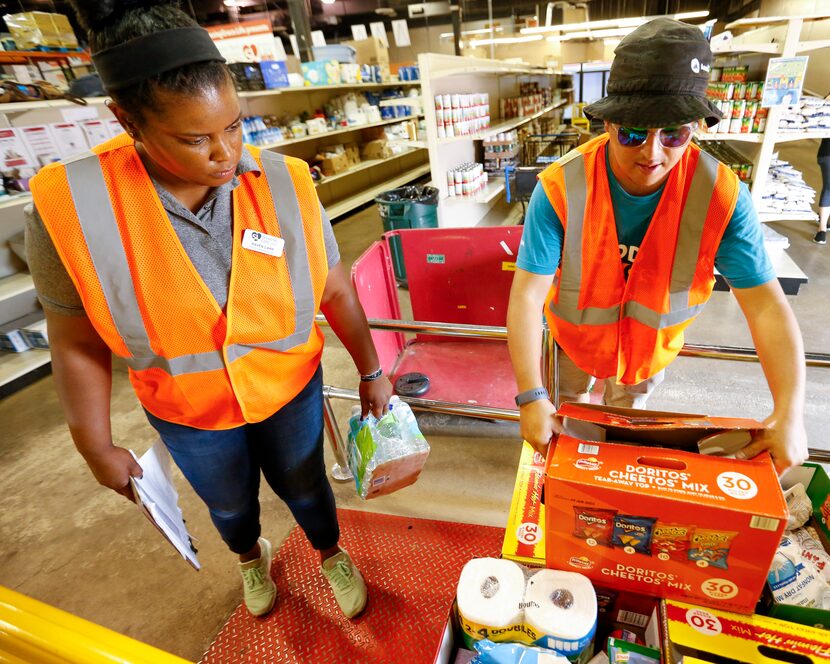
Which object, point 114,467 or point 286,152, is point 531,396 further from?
point 286,152

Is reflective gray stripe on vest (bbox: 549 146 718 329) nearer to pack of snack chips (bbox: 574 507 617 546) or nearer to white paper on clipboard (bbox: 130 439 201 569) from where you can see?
pack of snack chips (bbox: 574 507 617 546)

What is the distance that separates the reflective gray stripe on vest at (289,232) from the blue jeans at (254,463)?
0.31 m

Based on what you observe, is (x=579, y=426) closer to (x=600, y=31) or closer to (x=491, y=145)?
(x=491, y=145)

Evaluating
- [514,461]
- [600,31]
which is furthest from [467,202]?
[600,31]

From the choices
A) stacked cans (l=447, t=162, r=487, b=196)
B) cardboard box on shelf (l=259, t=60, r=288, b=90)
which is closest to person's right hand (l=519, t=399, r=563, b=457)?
stacked cans (l=447, t=162, r=487, b=196)

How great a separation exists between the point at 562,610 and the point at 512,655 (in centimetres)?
13

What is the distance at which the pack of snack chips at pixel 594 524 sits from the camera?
872 millimetres

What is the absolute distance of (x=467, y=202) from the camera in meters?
4.90

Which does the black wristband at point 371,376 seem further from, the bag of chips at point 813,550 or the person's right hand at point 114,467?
the bag of chips at point 813,550

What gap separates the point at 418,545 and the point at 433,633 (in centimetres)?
40

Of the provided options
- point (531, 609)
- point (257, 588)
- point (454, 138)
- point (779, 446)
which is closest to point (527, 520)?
point (531, 609)

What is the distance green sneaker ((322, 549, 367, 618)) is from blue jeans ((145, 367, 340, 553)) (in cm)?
18

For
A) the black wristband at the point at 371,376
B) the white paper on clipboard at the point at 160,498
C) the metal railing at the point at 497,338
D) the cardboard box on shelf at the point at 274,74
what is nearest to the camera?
the white paper on clipboard at the point at 160,498

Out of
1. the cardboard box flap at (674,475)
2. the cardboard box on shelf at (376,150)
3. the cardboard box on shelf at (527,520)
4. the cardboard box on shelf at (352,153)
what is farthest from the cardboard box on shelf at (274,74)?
the cardboard box flap at (674,475)
